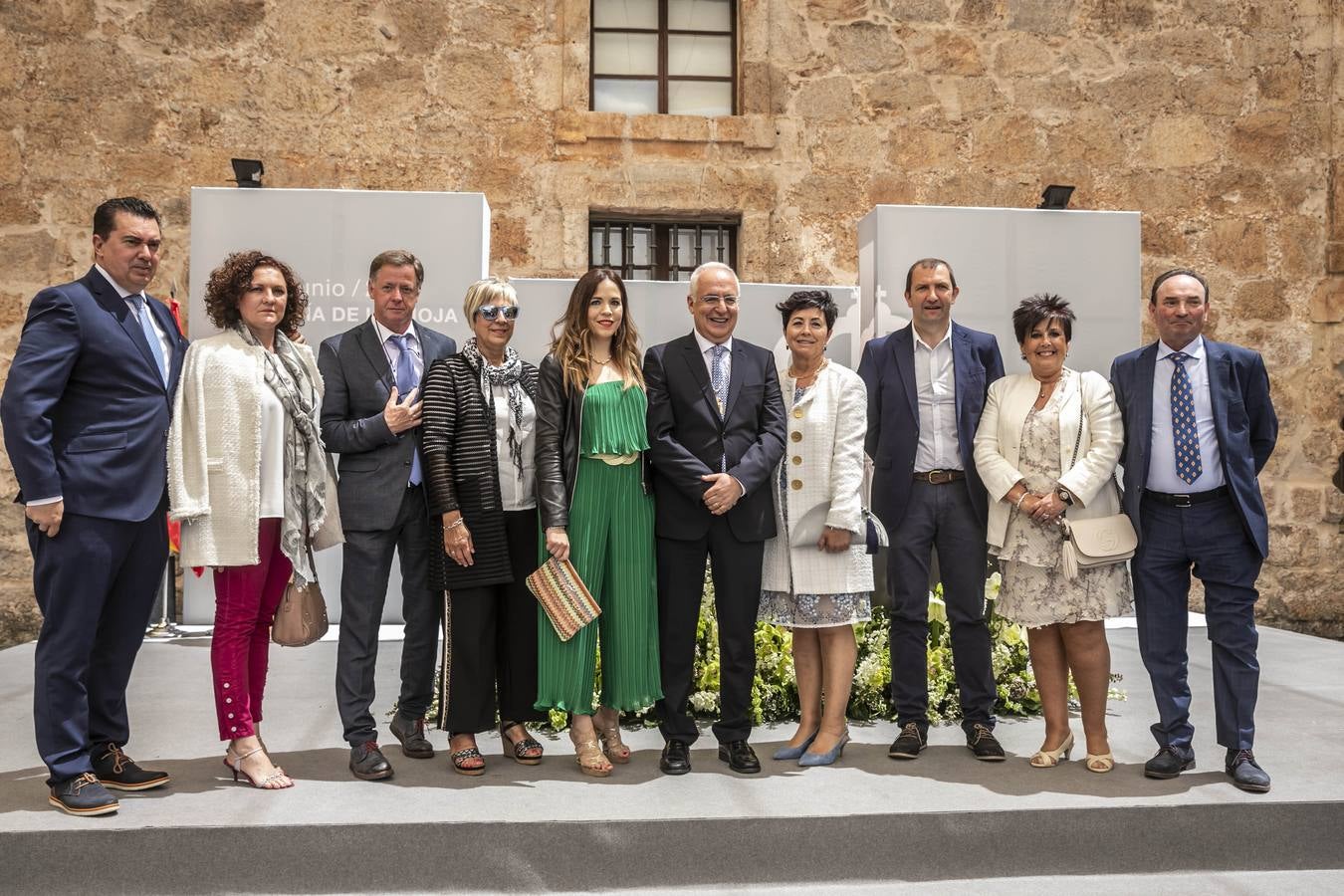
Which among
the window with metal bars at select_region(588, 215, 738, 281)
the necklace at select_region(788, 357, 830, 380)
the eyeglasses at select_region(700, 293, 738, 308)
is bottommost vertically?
the necklace at select_region(788, 357, 830, 380)

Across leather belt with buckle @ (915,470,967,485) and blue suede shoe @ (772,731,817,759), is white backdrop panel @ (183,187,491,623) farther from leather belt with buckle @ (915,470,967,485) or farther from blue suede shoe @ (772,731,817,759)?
leather belt with buckle @ (915,470,967,485)

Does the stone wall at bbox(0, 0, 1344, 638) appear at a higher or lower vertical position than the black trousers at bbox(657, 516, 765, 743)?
higher

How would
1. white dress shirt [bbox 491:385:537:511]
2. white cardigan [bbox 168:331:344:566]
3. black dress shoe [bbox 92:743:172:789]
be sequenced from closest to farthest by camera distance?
white cardigan [bbox 168:331:344:566], black dress shoe [bbox 92:743:172:789], white dress shirt [bbox 491:385:537:511]

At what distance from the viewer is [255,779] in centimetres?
340

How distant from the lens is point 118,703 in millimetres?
3432

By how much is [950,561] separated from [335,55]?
5582mm

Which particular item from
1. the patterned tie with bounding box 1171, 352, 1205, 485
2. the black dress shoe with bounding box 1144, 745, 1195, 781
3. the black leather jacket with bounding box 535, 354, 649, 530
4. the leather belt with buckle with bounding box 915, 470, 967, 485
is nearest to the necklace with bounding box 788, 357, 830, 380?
the leather belt with buckle with bounding box 915, 470, 967, 485

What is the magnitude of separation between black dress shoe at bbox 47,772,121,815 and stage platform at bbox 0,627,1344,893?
4 cm

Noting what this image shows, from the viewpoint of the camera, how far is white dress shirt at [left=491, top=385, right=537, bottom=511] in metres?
3.61

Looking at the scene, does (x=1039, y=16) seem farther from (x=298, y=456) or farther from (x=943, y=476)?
(x=298, y=456)

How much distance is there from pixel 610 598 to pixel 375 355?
3.53 feet

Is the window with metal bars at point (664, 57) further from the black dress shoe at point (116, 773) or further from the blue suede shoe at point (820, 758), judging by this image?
the black dress shoe at point (116, 773)

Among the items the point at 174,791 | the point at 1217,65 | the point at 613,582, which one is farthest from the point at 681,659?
the point at 1217,65

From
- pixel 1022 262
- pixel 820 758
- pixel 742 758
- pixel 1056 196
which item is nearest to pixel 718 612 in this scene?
pixel 742 758
